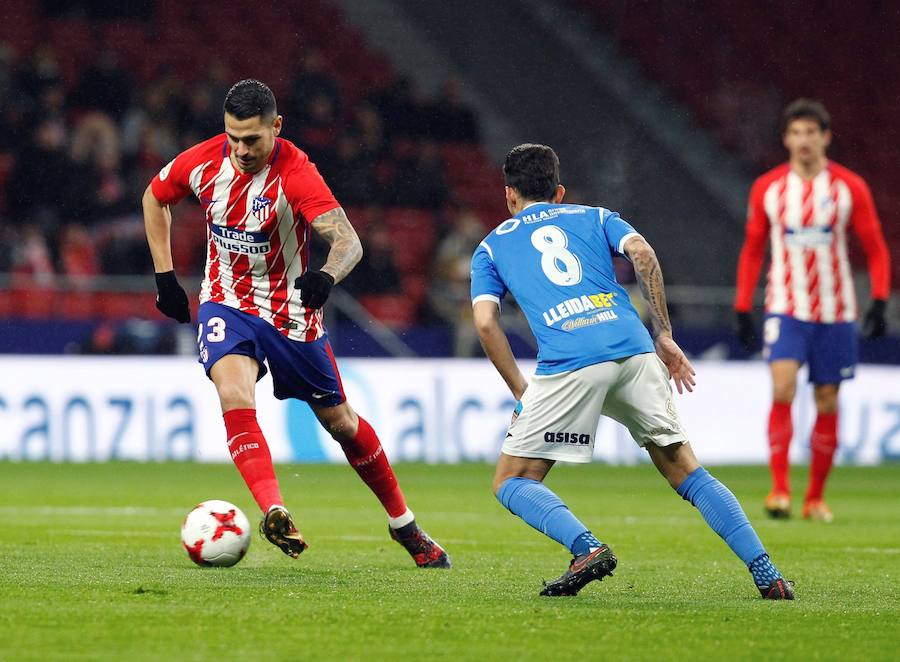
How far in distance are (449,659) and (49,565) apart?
260 centimetres

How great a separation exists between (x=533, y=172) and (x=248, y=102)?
4.08 ft

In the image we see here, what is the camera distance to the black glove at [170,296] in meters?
6.58

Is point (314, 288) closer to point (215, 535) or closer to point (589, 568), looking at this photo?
point (215, 535)

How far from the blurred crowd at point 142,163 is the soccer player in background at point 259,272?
8001 millimetres

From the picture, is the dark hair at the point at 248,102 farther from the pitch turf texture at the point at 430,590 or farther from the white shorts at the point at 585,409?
the pitch turf texture at the point at 430,590

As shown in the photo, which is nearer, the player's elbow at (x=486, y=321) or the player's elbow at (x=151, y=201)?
the player's elbow at (x=486, y=321)

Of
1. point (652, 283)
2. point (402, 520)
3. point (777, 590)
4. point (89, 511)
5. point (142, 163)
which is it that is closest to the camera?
point (777, 590)

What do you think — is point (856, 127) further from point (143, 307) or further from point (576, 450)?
point (576, 450)

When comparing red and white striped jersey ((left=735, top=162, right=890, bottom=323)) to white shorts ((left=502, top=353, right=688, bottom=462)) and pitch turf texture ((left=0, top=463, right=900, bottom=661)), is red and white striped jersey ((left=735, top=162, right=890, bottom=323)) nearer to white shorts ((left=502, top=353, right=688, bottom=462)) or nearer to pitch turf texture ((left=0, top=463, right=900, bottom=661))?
pitch turf texture ((left=0, top=463, right=900, bottom=661))

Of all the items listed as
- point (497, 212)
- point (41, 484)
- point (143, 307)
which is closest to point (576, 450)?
point (41, 484)

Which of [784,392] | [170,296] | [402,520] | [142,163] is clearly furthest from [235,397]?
[142,163]

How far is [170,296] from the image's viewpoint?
21.6 feet

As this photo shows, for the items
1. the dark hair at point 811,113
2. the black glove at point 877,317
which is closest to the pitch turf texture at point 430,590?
the black glove at point 877,317

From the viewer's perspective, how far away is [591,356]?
5.41 meters
